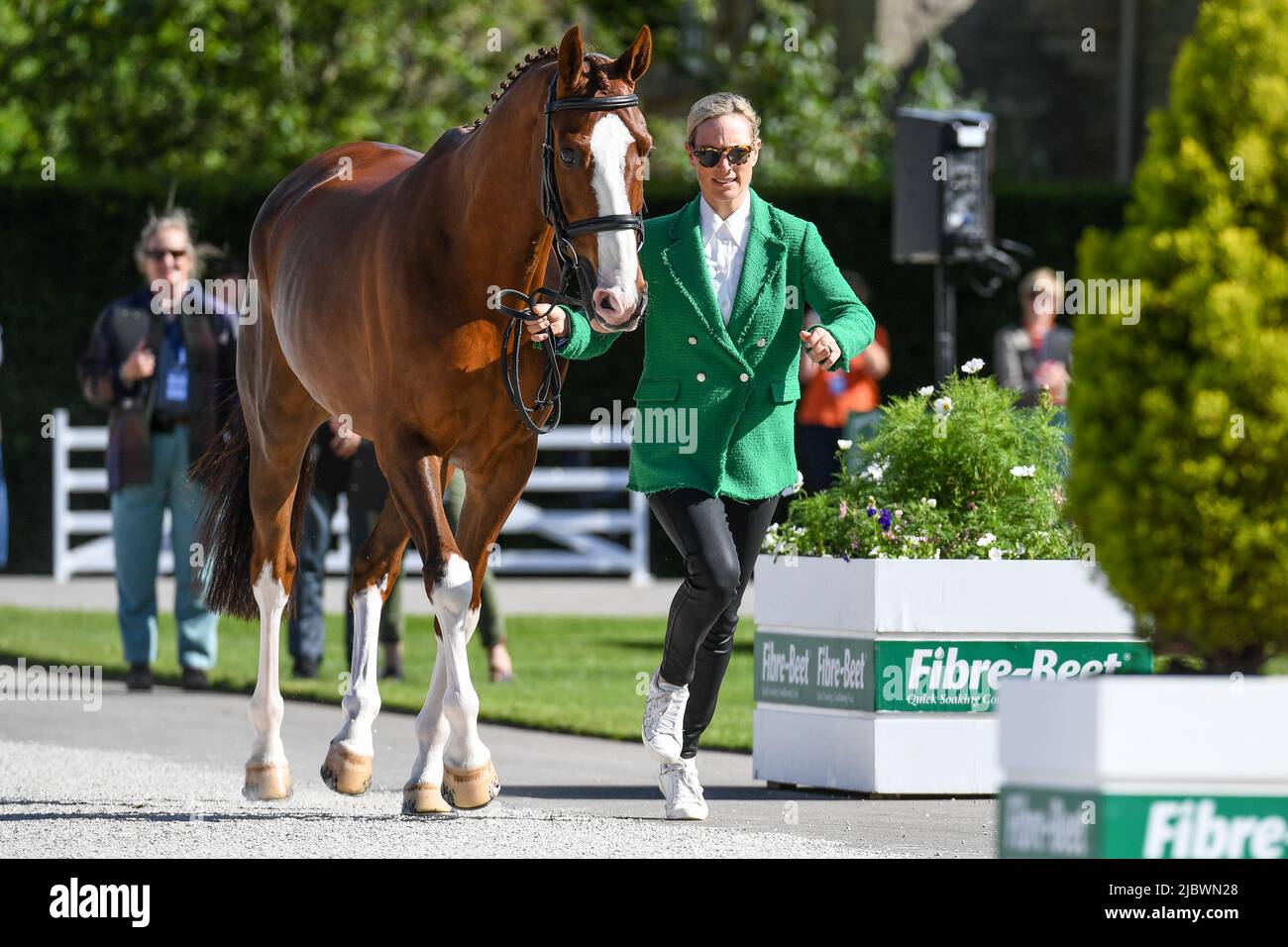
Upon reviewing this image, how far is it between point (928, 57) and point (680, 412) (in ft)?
64.1

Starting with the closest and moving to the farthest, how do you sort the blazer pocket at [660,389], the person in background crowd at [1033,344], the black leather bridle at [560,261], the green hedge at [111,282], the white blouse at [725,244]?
1. the black leather bridle at [560,261]
2. the blazer pocket at [660,389]
3. the white blouse at [725,244]
4. the person in background crowd at [1033,344]
5. the green hedge at [111,282]

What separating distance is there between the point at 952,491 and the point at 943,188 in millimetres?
6805

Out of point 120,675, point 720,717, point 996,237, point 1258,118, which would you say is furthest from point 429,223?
point 996,237

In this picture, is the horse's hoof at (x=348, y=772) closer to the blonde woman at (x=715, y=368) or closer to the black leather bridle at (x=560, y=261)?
the blonde woman at (x=715, y=368)

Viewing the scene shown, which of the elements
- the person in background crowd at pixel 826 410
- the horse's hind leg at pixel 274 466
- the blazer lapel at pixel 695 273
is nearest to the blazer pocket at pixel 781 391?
the blazer lapel at pixel 695 273

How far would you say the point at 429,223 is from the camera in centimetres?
720

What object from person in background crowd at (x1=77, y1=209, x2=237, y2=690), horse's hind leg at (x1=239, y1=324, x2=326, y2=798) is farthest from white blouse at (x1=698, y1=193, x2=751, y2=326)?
person in background crowd at (x1=77, y1=209, x2=237, y2=690)

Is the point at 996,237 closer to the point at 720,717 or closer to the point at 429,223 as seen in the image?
the point at 720,717

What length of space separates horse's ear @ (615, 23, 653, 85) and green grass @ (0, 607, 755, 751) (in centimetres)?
335

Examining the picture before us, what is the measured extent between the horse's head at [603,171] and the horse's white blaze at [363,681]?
1.61m

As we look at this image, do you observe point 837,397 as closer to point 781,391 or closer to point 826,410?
point 826,410

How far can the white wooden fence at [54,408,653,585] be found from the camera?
19.6 meters

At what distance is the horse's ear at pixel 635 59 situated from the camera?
6734mm

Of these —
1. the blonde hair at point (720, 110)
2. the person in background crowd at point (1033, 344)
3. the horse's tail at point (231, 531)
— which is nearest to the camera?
the blonde hair at point (720, 110)
